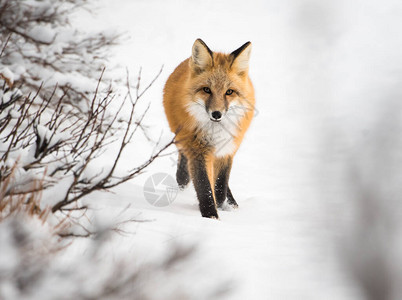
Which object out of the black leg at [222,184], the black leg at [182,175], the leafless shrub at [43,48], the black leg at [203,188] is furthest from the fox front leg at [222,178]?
the leafless shrub at [43,48]

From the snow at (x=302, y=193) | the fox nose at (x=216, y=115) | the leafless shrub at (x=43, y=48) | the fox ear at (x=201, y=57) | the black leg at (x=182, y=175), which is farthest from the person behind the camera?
the black leg at (x=182, y=175)

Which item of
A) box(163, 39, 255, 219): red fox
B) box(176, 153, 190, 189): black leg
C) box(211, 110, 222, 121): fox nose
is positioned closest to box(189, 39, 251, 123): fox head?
box(163, 39, 255, 219): red fox

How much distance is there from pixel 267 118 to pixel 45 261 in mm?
14660

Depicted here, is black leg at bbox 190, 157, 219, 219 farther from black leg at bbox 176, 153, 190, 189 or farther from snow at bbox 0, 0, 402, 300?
black leg at bbox 176, 153, 190, 189

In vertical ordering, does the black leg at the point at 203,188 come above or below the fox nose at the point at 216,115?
below

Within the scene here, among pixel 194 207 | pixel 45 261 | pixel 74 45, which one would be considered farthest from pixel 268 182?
pixel 45 261

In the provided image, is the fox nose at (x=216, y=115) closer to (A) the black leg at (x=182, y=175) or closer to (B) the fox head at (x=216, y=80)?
(B) the fox head at (x=216, y=80)

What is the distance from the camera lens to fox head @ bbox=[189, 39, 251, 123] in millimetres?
4891

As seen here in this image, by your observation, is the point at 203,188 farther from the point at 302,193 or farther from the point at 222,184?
the point at 302,193

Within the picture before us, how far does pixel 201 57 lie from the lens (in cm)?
507

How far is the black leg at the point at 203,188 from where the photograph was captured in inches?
193

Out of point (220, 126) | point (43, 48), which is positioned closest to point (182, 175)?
point (220, 126)

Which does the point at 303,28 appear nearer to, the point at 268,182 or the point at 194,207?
the point at 194,207

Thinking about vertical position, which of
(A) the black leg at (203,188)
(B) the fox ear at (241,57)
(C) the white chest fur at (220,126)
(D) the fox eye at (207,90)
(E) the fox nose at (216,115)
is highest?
(B) the fox ear at (241,57)
